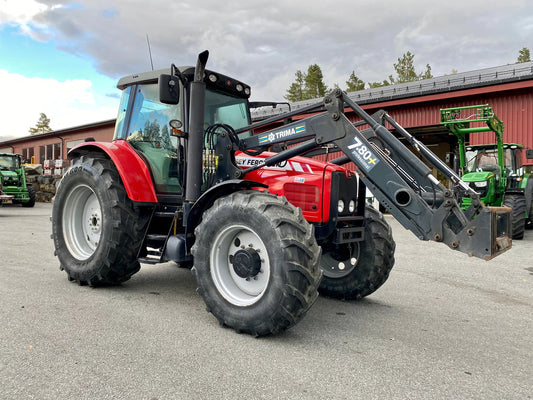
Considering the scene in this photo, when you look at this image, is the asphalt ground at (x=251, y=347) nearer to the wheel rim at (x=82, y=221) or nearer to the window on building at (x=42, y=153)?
the wheel rim at (x=82, y=221)

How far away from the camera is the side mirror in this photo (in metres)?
4.20

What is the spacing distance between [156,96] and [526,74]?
14.7 m

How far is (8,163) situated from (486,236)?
71.0 ft

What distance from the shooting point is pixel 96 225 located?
548cm

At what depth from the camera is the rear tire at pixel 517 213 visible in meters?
11.1

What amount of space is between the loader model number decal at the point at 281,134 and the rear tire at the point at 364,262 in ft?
4.00

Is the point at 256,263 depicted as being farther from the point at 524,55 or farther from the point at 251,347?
the point at 524,55

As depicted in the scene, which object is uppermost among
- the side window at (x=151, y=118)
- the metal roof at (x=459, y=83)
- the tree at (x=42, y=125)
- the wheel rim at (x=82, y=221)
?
the tree at (x=42, y=125)

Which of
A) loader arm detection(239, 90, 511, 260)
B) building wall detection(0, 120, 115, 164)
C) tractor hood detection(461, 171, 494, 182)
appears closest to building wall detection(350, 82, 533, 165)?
tractor hood detection(461, 171, 494, 182)

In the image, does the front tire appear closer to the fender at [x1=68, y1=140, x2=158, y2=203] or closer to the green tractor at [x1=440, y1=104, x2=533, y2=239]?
the fender at [x1=68, y1=140, x2=158, y2=203]

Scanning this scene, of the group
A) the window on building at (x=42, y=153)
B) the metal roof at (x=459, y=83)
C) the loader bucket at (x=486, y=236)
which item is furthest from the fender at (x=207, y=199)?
the window on building at (x=42, y=153)

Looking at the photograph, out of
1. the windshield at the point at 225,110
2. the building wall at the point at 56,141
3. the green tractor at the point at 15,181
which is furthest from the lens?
the building wall at the point at 56,141

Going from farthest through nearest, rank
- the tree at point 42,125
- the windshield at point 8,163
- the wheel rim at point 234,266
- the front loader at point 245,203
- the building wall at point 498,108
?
the tree at point 42,125 → the windshield at point 8,163 → the building wall at point 498,108 → the wheel rim at point 234,266 → the front loader at point 245,203

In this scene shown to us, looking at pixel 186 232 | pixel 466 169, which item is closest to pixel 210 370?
pixel 186 232
